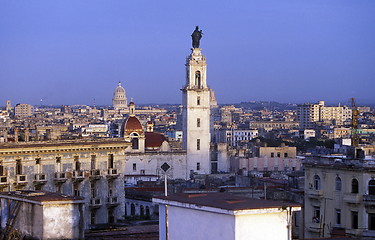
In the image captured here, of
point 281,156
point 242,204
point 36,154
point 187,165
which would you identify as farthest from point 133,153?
point 242,204

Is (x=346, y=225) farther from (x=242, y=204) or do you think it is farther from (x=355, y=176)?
(x=242, y=204)

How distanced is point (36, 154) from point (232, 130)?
146429 millimetres

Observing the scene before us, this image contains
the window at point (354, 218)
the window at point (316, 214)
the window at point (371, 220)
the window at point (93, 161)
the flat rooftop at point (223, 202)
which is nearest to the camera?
the flat rooftop at point (223, 202)

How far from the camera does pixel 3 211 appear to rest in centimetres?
3158

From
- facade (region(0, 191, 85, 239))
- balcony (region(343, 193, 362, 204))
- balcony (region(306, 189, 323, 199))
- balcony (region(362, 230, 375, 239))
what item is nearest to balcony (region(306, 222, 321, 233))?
balcony (region(306, 189, 323, 199))

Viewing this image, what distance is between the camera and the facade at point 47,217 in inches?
1142

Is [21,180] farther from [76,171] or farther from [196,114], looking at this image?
[196,114]

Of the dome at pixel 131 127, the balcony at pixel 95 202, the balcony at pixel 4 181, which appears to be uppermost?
the dome at pixel 131 127

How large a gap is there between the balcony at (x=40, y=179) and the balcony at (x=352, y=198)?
14.8m

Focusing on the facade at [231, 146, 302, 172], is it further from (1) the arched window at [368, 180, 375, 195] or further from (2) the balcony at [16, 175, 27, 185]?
(1) the arched window at [368, 180, 375, 195]

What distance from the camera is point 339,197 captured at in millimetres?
35844

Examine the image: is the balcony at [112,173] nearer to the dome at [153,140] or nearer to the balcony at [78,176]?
the balcony at [78,176]

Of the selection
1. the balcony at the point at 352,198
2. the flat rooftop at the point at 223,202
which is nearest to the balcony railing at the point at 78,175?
the balcony at the point at 352,198

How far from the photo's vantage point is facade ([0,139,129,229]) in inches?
1724
